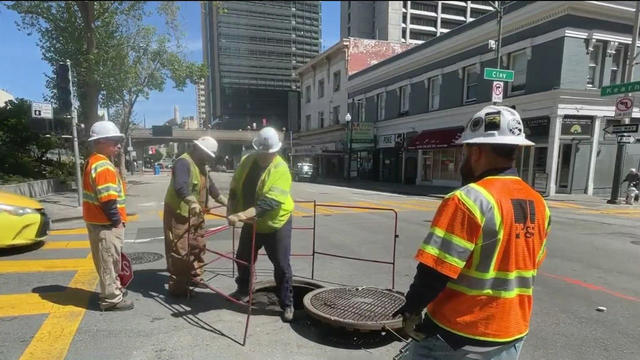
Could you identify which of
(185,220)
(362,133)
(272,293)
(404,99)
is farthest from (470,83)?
(185,220)

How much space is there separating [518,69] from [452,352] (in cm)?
2161

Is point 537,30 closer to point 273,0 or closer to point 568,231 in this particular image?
point 568,231

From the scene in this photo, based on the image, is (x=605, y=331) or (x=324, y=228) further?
(x=324, y=228)

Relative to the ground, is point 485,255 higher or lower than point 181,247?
higher

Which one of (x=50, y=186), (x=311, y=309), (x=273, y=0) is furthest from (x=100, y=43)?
(x=311, y=309)

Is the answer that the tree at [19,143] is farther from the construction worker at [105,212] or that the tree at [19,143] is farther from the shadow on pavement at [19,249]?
the construction worker at [105,212]

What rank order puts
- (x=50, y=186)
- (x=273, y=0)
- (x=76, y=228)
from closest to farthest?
(x=273, y=0) → (x=76, y=228) → (x=50, y=186)

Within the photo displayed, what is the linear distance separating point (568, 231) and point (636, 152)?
45.1 feet

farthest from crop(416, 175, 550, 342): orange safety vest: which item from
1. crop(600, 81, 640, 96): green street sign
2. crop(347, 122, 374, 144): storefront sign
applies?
crop(347, 122, 374, 144): storefront sign

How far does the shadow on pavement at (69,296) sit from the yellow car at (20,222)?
199 centimetres

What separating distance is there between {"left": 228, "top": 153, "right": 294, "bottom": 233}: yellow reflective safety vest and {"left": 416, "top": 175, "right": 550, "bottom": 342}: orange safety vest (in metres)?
2.25

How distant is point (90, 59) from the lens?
15.8 meters

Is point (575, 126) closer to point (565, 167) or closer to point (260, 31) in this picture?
point (565, 167)

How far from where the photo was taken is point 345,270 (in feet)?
19.5
